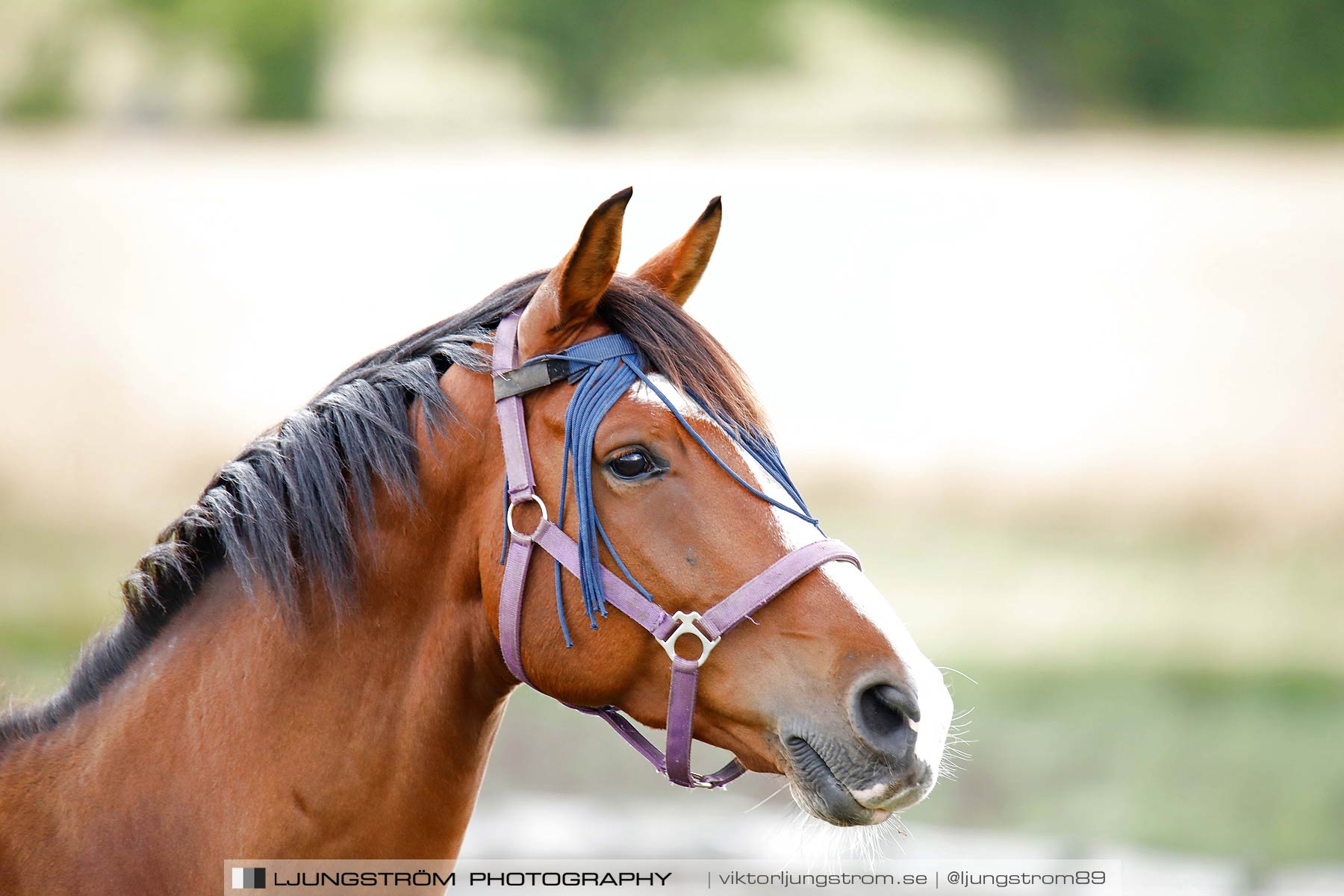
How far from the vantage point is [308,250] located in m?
9.66

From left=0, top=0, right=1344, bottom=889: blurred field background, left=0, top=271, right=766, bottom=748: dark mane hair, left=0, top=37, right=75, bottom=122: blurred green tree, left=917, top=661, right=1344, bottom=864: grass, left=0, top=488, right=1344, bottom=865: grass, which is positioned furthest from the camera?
left=0, top=37, right=75, bottom=122: blurred green tree

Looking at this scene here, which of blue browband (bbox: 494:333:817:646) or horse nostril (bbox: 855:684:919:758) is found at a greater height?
blue browband (bbox: 494:333:817:646)

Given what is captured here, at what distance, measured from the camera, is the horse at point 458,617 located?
1.55 m

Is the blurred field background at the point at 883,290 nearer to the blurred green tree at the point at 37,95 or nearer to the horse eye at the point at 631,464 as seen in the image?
the blurred green tree at the point at 37,95

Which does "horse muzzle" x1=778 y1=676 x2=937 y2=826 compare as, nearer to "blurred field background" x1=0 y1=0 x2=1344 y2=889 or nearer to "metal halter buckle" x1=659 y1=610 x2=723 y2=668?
"metal halter buckle" x1=659 y1=610 x2=723 y2=668

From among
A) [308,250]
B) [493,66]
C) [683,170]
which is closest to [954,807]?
[683,170]

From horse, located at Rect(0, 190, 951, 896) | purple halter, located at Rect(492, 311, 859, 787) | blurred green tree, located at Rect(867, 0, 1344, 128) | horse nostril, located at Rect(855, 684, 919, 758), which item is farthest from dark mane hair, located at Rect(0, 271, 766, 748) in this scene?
blurred green tree, located at Rect(867, 0, 1344, 128)

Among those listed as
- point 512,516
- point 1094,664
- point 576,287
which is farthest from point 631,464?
point 1094,664

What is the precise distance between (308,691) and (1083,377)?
945cm

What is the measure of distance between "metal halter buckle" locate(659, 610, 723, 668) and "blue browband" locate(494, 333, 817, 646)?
0.07m

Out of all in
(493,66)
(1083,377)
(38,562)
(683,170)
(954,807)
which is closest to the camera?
(954,807)

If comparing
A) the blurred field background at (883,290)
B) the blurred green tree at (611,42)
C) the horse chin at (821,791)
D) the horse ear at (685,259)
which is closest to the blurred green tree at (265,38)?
the blurred field background at (883,290)

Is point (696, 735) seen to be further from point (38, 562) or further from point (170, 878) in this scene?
point (38, 562)

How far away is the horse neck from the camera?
5.21 feet
